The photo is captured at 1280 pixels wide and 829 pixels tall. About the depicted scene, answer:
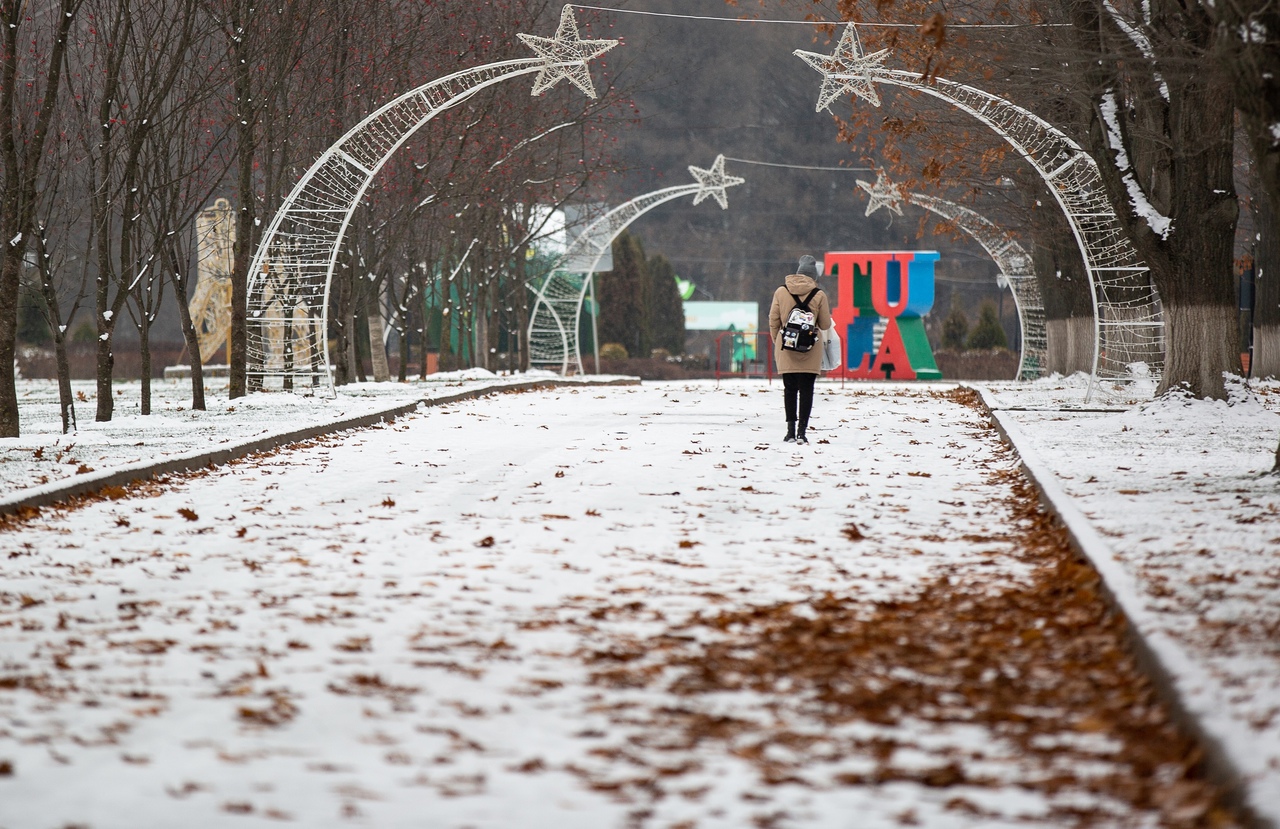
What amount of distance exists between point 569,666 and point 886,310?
35.9 meters

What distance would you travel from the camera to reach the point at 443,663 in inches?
214

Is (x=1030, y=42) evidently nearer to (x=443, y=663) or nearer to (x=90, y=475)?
(x=90, y=475)

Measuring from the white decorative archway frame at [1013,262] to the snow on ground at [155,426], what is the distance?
51.3ft

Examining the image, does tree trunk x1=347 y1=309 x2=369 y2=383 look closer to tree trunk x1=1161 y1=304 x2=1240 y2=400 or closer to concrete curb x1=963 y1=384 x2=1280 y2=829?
tree trunk x1=1161 y1=304 x2=1240 y2=400

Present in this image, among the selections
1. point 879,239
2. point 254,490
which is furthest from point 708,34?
point 254,490

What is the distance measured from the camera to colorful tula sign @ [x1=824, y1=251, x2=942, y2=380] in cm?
3944

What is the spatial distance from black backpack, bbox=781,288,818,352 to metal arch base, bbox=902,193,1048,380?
2070 cm

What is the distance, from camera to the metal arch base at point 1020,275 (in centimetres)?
3616

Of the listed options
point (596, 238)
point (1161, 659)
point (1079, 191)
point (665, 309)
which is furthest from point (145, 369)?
point (665, 309)

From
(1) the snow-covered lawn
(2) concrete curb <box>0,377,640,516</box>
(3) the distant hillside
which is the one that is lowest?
(1) the snow-covered lawn

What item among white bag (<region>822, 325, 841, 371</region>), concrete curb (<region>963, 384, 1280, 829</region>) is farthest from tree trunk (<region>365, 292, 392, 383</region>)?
concrete curb (<region>963, 384, 1280, 829</region>)

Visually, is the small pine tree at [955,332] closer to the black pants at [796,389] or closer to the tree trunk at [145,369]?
the tree trunk at [145,369]

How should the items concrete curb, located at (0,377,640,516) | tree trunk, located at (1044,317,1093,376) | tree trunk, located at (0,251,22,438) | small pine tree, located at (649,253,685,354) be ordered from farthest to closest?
small pine tree, located at (649,253,685,354) → tree trunk, located at (1044,317,1093,376) → tree trunk, located at (0,251,22,438) → concrete curb, located at (0,377,640,516)

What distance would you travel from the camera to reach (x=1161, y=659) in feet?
16.0
